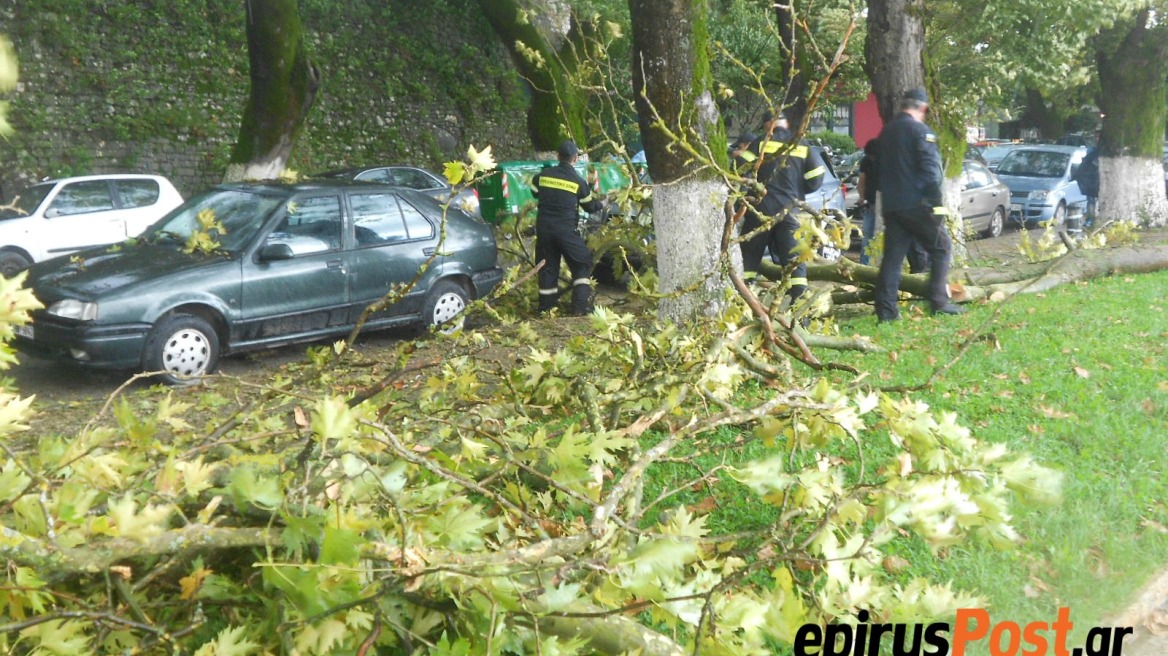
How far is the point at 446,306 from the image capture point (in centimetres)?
1105

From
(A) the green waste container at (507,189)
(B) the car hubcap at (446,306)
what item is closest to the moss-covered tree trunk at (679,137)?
(B) the car hubcap at (446,306)

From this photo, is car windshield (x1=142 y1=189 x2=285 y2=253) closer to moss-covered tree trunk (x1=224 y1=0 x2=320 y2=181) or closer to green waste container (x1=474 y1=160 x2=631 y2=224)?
moss-covered tree trunk (x1=224 y1=0 x2=320 y2=181)

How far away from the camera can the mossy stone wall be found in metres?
20.0

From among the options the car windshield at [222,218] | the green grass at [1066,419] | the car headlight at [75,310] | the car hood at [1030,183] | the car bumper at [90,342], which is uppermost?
the car windshield at [222,218]

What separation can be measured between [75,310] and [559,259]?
478 cm

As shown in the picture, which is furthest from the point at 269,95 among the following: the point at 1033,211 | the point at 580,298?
the point at 1033,211

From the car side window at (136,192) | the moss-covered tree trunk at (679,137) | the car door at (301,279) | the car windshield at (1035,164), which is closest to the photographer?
the moss-covered tree trunk at (679,137)

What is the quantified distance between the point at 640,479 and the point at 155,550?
5.71 feet

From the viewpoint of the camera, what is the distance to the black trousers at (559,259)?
11172 mm

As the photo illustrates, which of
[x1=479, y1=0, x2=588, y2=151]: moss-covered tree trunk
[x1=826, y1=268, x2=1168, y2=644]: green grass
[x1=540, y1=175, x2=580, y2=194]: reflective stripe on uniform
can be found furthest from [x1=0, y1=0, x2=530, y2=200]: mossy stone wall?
[x1=826, y1=268, x2=1168, y2=644]: green grass

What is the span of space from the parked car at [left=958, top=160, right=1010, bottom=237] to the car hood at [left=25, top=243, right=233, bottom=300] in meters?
14.4

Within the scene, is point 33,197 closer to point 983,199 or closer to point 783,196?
point 783,196

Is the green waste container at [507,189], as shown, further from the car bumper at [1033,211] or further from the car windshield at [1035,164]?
the car windshield at [1035,164]

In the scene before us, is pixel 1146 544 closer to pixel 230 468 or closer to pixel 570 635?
pixel 570 635
